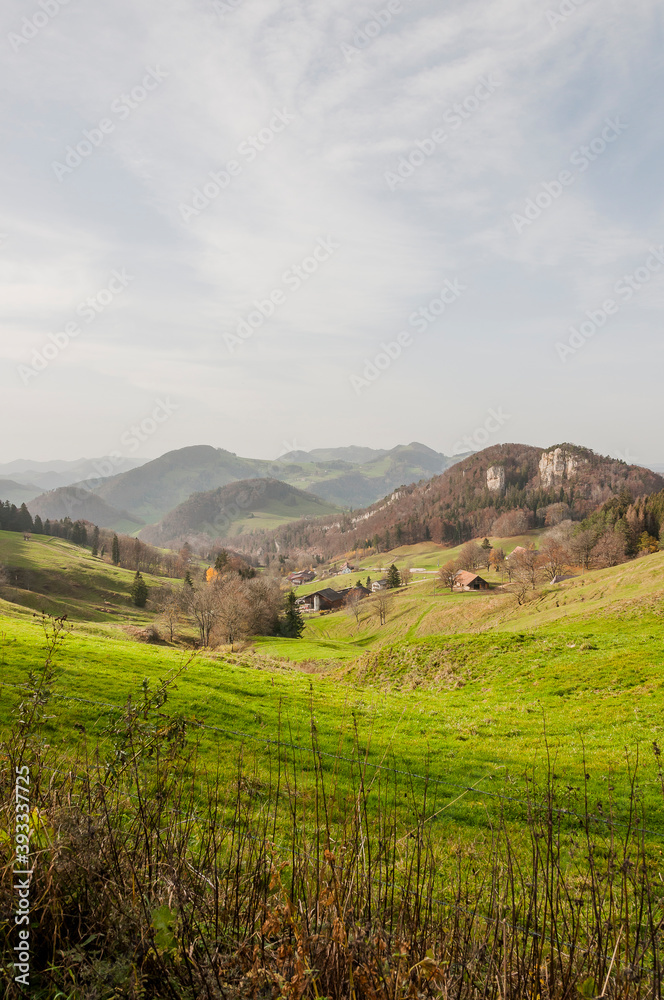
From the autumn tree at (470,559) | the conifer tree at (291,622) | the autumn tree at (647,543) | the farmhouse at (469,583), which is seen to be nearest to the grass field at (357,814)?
the conifer tree at (291,622)

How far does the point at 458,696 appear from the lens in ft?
70.6

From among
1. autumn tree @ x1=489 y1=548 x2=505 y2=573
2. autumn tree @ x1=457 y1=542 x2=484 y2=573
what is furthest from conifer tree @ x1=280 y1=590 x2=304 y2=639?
autumn tree @ x1=489 y1=548 x2=505 y2=573

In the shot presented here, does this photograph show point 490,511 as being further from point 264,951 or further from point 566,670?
point 264,951

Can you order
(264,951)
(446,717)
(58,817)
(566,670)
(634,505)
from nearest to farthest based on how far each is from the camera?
(264,951), (58,817), (446,717), (566,670), (634,505)

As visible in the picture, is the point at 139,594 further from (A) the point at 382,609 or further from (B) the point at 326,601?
(B) the point at 326,601

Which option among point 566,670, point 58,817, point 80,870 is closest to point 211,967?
point 80,870

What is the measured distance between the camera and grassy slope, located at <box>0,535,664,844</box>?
1121cm

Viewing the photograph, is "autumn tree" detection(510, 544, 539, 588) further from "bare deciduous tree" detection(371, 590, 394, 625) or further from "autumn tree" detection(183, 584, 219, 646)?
"autumn tree" detection(183, 584, 219, 646)

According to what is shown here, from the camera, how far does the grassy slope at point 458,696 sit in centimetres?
1121

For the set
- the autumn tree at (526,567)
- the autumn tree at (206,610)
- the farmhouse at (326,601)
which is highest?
the autumn tree at (526,567)

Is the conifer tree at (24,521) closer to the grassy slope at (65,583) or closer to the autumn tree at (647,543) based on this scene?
the grassy slope at (65,583)

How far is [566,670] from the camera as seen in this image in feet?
68.2

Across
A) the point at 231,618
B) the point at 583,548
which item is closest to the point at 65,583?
the point at 231,618

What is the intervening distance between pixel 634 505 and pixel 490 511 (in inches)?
4055
